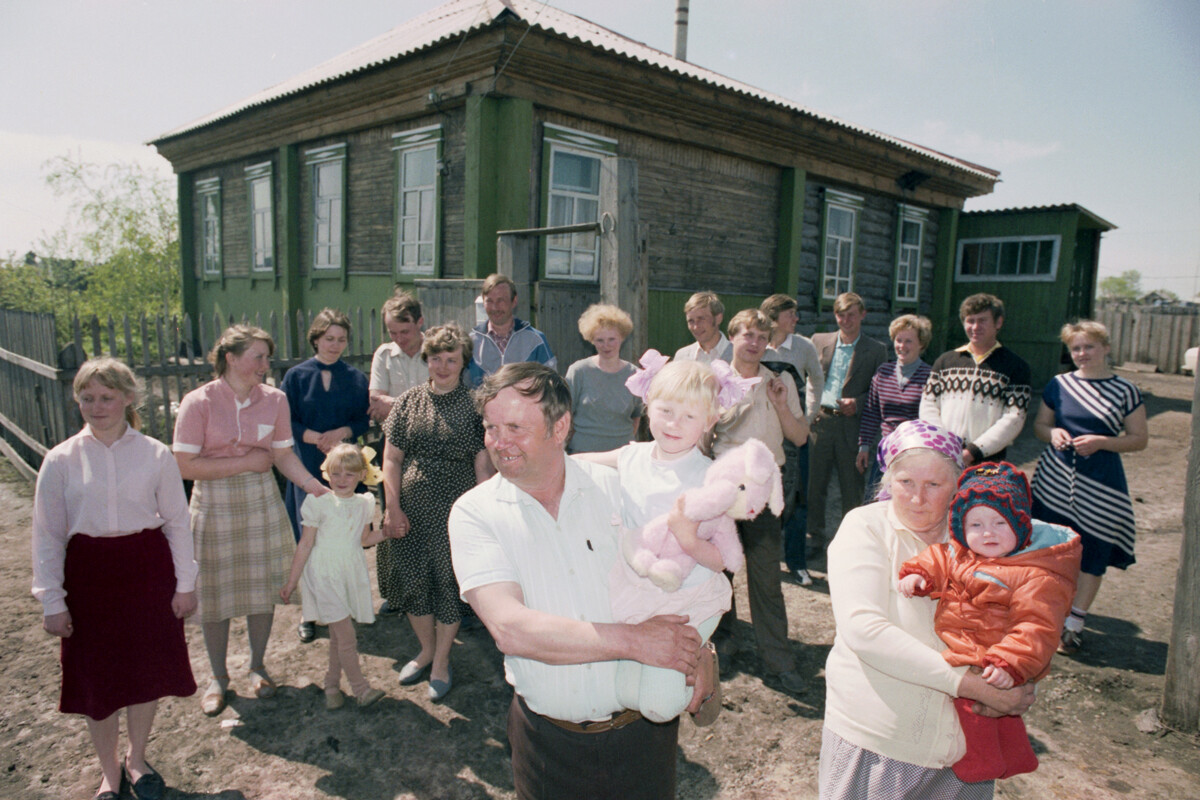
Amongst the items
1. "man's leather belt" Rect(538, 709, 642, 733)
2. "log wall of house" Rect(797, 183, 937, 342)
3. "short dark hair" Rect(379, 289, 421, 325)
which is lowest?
Result: "man's leather belt" Rect(538, 709, 642, 733)

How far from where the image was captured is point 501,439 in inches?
71.5

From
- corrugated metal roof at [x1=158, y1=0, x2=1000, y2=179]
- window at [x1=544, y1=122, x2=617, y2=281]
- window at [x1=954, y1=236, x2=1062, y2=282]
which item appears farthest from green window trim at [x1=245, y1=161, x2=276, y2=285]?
window at [x1=954, y1=236, x2=1062, y2=282]

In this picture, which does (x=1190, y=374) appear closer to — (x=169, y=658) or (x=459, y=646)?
(x=459, y=646)

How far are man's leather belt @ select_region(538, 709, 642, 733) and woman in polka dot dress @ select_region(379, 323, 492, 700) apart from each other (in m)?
1.80

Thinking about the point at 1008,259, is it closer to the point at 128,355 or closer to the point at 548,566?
the point at 128,355

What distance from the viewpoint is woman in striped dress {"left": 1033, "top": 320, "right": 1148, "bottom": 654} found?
4.09 metres

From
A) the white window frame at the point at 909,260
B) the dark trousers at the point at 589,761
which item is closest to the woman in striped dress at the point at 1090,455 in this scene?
the dark trousers at the point at 589,761

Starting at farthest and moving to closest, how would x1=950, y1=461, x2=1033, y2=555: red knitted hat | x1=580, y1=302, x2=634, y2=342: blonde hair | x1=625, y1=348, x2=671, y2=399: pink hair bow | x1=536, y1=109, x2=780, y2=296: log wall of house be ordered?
x1=536, y1=109, x2=780, y2=296: log wall of house → x1=580, y1=302, x2=634, y2=342: blonde hair → x1=625, y1=348, x2=671, y2=399: pink hair bow → x1=950, y1=461, x2=1033, y2=555: red knitted hat

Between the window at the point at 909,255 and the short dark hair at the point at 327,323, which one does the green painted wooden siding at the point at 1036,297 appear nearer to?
the window at the point at 909,255

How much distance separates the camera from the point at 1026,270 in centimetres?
1672

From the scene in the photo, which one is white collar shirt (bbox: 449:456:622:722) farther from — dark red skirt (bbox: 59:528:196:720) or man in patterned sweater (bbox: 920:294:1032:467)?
man in patterned sweater (bbox: 920:294:1032:467)

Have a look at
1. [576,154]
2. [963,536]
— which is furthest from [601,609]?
[576,154]

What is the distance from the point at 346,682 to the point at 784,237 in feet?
36.7

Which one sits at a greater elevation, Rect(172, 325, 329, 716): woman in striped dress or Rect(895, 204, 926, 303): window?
Rect(895, 204, 926, 303): window
